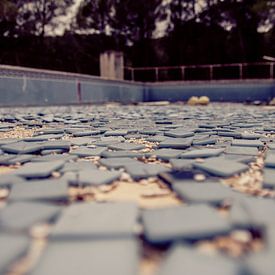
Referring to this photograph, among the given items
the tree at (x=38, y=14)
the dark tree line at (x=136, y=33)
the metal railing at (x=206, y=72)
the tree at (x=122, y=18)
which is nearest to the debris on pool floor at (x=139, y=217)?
the metal railing at (x=206, y=72)

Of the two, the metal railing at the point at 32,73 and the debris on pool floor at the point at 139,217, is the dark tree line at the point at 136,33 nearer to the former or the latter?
the metal railing at the point at 32,73

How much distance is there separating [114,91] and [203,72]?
5749mm

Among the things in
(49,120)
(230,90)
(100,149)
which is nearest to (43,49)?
(230,90)

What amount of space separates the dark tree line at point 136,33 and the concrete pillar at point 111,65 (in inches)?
204

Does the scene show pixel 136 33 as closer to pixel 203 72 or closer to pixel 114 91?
pixel 203 72

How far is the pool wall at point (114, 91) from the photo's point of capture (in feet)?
18.4

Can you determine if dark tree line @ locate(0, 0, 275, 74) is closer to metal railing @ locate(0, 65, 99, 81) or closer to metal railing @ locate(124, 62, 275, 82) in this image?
metal railing @ locate(124, 62, 275, 82)

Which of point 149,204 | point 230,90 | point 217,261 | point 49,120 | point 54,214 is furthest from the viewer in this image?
point 230,90

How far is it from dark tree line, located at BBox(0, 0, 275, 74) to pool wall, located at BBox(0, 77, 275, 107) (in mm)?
4912

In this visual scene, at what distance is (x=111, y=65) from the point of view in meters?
11.3

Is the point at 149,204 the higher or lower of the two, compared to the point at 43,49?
lower

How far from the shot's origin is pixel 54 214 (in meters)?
0.78

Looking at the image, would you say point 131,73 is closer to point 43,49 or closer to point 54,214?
point 43,49

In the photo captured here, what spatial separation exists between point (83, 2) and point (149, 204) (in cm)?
1869
